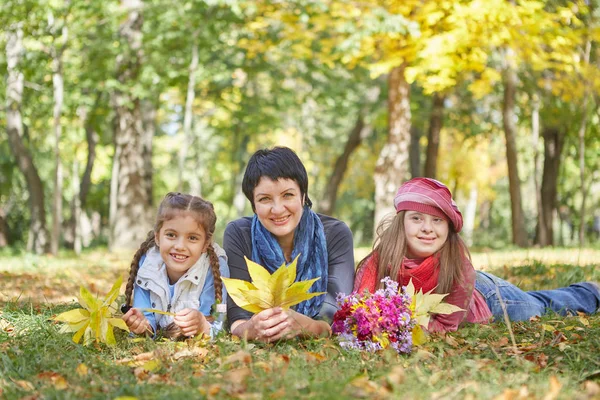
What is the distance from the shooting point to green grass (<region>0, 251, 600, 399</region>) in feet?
8.66

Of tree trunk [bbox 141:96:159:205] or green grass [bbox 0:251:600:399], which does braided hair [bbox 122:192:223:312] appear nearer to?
green grass [bbox 0:251:600:399]

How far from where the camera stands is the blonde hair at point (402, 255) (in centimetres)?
420

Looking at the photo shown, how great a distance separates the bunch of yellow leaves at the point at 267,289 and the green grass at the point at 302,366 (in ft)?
0.79

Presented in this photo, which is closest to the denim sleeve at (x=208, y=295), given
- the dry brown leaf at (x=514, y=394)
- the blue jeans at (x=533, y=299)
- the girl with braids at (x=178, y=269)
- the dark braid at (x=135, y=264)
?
the girl with braids at (x=178, y=269)

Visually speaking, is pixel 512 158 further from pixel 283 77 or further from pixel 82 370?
pixel 82 370

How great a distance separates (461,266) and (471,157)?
22.6 m

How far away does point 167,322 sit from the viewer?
13.6 feet

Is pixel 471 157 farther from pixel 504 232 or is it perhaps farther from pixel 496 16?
pixel 496 16

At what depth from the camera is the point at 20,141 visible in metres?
15.0

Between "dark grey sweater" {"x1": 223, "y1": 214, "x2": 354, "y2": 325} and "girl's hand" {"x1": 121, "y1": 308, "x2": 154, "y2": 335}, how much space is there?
1.76 feet

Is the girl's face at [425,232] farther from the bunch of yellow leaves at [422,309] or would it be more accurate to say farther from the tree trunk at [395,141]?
the tree trunk at [395,141]

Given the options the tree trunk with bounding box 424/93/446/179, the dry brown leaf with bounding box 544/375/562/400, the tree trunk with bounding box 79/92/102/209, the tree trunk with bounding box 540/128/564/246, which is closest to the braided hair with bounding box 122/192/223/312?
the dry brown leaf with bounding box 544/375/562/400

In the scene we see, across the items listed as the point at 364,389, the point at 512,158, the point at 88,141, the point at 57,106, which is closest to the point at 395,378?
the point at 364,389

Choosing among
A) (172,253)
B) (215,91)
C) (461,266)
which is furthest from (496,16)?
(215,91)
